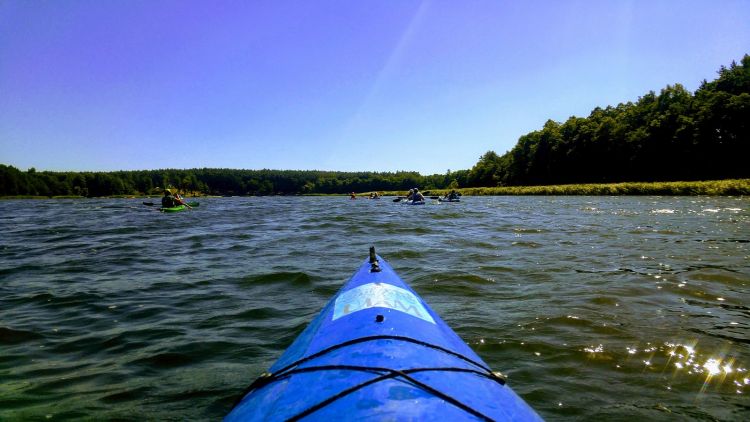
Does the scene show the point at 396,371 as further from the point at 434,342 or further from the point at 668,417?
the point at 668,417

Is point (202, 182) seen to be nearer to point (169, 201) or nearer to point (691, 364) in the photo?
point (169, 201)

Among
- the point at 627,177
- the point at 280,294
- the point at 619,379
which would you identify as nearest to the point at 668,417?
the point at 619,379

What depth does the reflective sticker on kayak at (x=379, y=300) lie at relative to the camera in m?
3.15

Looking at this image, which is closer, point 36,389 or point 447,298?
point 36,389

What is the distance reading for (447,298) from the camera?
6.07 m

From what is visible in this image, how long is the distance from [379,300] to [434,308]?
254 cm

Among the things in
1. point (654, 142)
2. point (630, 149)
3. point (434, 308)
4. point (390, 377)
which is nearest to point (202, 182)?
point (630, 149)

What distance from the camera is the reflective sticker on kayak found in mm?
3146

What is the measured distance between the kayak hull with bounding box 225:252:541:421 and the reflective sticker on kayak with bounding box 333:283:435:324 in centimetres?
3

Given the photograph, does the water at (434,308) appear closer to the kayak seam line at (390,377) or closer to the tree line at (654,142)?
the kayak seam line at (390,377)

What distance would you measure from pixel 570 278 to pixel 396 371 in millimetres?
5820

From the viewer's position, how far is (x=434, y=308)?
18.3ft

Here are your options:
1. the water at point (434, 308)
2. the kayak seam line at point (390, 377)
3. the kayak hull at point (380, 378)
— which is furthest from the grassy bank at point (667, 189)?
the kayak seam line at point (390, 377)

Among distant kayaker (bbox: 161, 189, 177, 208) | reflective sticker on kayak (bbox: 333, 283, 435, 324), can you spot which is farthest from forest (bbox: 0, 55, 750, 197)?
reflective sticker on kayak (bbox: 333, 283, 435, 324)
